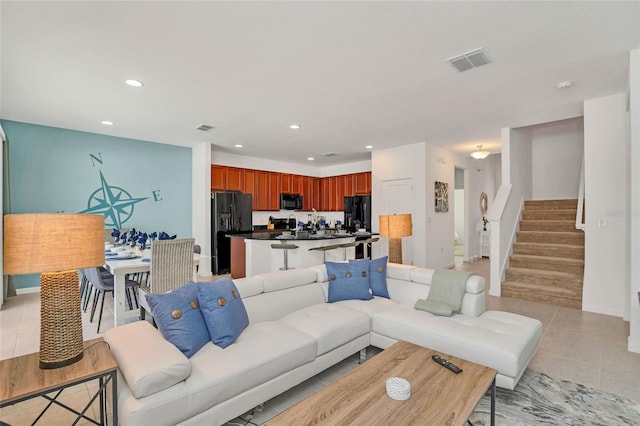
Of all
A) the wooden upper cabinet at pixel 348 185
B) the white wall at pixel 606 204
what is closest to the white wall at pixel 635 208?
the white wall at pixel 606 204

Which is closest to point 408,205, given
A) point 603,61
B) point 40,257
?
point 603,61

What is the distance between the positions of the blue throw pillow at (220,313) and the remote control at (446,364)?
133cm

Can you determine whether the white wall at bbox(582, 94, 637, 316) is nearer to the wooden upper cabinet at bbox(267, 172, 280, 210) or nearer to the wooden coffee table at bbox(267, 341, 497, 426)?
the wooden coffee table at bbox(267, 341, 497, 426)

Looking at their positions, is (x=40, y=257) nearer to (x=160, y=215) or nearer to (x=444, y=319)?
(x=444, y=319)

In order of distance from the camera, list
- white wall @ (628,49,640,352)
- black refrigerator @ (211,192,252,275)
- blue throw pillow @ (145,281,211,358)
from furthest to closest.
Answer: black refrigerator @ (211,192,252,275) < white wall @ (628,49,640,352) < blue throw pillow @ (145,281,211,358)

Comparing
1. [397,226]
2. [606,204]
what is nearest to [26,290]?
[397,226]

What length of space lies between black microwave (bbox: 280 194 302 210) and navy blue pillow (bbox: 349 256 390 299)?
16.9ft

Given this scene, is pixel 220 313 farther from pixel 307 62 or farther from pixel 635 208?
pixel 635 208

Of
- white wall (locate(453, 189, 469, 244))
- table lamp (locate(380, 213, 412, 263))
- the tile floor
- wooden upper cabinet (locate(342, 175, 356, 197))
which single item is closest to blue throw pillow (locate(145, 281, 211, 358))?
the tile floor

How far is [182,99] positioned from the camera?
3.81 meters

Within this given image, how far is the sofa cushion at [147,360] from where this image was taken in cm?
150

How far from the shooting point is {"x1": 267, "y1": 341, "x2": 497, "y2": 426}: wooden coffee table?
1.36 metres

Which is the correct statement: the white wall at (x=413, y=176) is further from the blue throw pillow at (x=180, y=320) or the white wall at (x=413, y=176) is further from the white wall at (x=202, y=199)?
the blue throw pillow at (x=180, y=320)

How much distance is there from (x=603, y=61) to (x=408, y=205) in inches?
153
